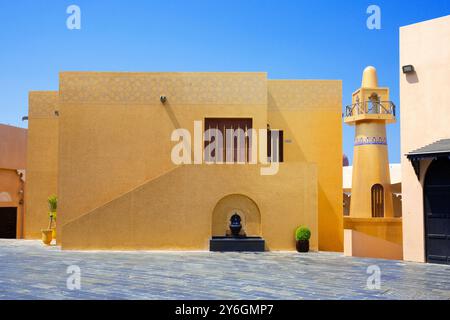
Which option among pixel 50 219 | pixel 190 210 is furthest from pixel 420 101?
pixel 50 219

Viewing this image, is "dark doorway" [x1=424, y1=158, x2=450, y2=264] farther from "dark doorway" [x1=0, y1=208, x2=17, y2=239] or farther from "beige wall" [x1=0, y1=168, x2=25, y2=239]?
"dark doorway" [x1=0, y1=208, x2=17, y2=239]

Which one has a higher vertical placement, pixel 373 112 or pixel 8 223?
pixel 373 112

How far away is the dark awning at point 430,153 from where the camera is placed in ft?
41.4

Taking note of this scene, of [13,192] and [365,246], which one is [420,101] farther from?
[13,192]

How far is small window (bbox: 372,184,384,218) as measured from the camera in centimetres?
2039

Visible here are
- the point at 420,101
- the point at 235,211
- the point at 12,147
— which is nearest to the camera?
the point at 420,101

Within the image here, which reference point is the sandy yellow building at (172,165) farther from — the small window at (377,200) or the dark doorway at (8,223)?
the dark doorway at (8,223)

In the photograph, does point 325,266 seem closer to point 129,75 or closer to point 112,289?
point 112,289

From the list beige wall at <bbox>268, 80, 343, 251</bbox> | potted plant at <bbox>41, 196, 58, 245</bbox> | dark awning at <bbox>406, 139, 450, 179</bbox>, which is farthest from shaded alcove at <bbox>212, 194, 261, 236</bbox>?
potted plant at <bbox>41, 196, 58, 245</bbox>

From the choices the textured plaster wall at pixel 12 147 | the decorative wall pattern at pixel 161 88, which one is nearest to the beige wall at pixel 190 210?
the decorative wall pattern at pixel 161 88

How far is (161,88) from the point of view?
19422 millimetres

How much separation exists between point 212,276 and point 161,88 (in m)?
10.2

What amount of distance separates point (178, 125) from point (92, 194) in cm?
460
